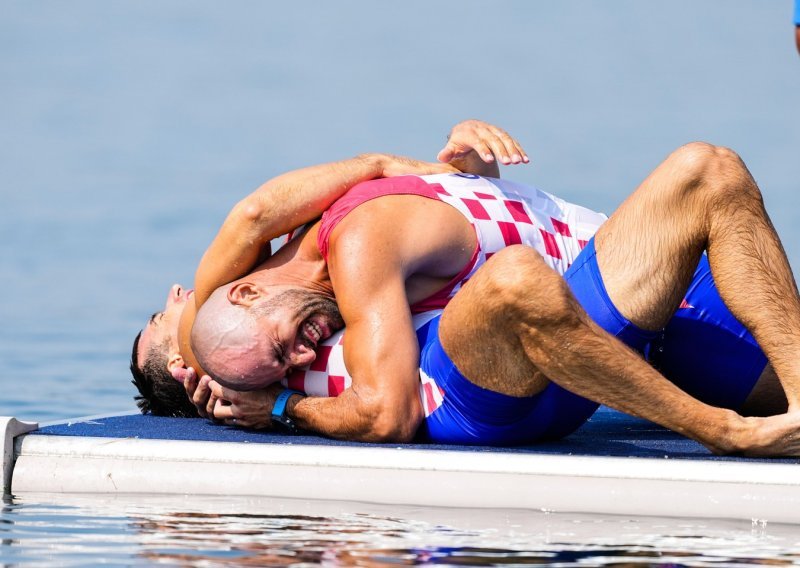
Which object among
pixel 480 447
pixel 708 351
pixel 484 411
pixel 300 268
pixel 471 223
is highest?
pixel 471 223

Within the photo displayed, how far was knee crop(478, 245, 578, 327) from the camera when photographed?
324 centimetres

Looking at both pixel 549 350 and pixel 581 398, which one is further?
pixel 581 398

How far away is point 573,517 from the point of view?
131 inches

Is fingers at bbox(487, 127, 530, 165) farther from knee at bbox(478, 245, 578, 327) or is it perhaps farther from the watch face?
the watch face

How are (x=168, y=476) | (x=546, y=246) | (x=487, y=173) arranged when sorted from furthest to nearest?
(x=487, y=173)
(x=546, y=246)
(x=168, y=476)

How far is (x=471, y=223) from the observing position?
3848 millimetres

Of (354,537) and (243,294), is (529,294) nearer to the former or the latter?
(354,537)

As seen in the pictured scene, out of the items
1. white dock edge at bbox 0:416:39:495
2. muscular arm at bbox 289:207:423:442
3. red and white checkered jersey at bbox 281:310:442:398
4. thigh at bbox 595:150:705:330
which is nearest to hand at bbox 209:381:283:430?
red and white checkered jersey at bbox 281:310:442:398

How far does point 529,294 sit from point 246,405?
1.11m

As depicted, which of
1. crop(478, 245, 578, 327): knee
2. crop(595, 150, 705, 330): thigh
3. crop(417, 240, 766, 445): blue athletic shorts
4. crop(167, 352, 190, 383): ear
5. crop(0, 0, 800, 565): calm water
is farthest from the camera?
crop(0, 0, 800, 565): calm water

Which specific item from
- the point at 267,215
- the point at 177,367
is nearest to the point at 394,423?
the point at 267,215

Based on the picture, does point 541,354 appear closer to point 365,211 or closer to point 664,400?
point 664,400

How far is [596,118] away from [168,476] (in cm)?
2377

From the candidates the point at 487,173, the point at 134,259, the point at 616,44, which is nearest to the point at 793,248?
the point at 134,259
